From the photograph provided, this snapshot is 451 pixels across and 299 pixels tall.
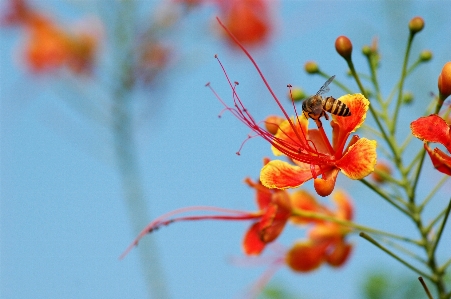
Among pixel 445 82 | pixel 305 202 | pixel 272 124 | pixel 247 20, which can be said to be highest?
pixel 247 20

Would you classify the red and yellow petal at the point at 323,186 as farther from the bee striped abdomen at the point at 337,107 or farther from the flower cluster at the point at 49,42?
the flower cluster at the point at 49,42

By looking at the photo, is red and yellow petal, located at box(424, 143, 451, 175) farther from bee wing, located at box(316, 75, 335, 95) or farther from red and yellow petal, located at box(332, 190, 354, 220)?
red and yellow petal, located at box(332, 190, 354, 220)

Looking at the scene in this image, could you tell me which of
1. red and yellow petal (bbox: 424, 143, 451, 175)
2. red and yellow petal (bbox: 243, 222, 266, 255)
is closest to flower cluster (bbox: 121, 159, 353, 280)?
red and yellow petal (bbox: 243, 222, 266, 255)

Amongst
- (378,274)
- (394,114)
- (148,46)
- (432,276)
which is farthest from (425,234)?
(148,46)

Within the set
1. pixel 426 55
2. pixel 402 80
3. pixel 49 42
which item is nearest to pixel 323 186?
pixel 402 80

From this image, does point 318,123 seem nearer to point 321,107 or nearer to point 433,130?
point 321,107

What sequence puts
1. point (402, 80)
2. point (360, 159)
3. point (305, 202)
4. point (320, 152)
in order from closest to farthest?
point (360, 159)
point (320, 152)
point (402, 80)
point (305, 202)
